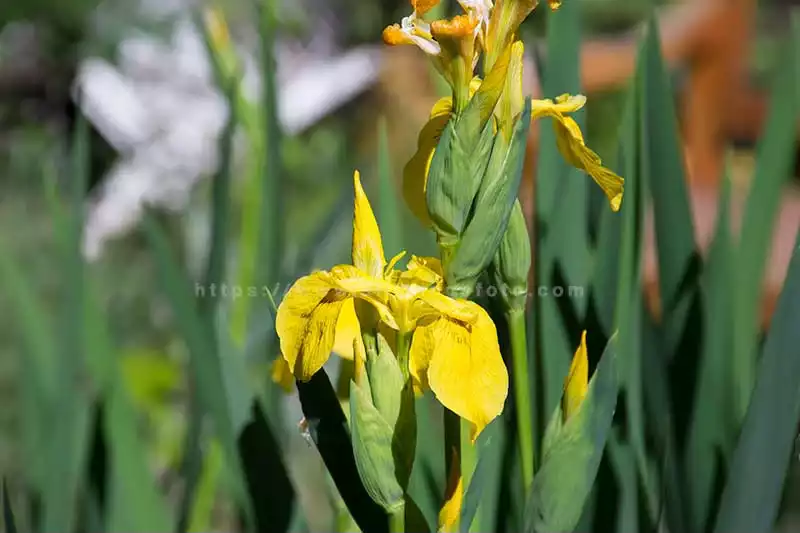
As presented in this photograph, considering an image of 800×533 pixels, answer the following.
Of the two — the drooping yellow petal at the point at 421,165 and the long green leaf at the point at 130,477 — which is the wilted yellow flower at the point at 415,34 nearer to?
the drooping yellow petal at the point at 421,165

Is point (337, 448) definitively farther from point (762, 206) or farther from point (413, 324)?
point (762, 206)

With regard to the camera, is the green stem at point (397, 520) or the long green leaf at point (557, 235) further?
the long green leaf at point (557, 235)

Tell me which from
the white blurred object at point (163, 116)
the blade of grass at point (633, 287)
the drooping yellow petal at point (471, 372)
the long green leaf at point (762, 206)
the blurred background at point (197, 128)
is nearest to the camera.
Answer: the drooping yellow petal at point (471, 372)

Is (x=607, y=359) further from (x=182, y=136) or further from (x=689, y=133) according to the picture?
(x=182, y=136)

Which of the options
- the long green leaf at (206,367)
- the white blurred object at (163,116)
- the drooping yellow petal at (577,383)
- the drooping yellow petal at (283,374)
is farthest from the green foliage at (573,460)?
the white blurred object at (163,116)

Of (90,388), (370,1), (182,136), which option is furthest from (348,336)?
(370,1)

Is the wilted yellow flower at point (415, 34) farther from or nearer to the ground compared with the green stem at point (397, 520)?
farther from the ground

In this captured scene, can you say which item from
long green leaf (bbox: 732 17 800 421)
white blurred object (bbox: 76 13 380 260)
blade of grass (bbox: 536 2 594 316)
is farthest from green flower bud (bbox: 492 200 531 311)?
white blurred object (bbox: 76 13 380 260)
